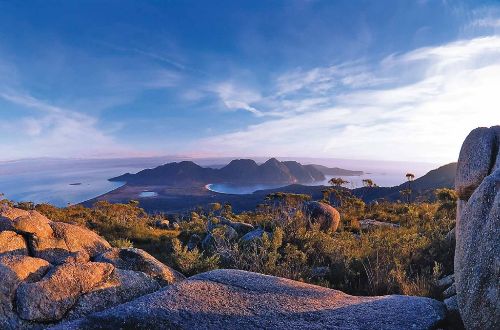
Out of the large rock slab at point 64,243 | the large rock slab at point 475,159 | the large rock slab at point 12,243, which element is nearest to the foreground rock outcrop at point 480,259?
the large rock slab at point 475,159

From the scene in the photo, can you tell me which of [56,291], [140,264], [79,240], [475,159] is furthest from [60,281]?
[475,159]

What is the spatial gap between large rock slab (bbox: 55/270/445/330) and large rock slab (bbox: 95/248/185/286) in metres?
1.80

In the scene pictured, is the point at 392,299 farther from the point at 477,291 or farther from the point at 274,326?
the point at 274,326

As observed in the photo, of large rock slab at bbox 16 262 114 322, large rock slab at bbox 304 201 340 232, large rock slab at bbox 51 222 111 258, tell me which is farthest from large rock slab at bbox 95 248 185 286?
large rock slab at bbox 304 201 340 232

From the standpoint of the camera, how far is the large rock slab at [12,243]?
27.2ft

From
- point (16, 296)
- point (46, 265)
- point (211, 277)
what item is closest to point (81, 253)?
point (46, 265)

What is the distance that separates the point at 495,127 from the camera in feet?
21.9

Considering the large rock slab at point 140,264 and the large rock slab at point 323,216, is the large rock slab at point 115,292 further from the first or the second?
the large rock slab at point 323,216

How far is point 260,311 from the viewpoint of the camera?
5.59 meters

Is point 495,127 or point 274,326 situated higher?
point 495,127

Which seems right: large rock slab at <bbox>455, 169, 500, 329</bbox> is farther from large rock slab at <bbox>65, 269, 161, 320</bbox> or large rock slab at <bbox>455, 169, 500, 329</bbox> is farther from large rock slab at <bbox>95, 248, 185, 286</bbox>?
large rock slab at <bbox>95, 248, 185, 286</bbox>

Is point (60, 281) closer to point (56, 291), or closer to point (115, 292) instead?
point (56, 291)

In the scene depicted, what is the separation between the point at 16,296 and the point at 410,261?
9.43 meters

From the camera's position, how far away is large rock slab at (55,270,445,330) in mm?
5203
